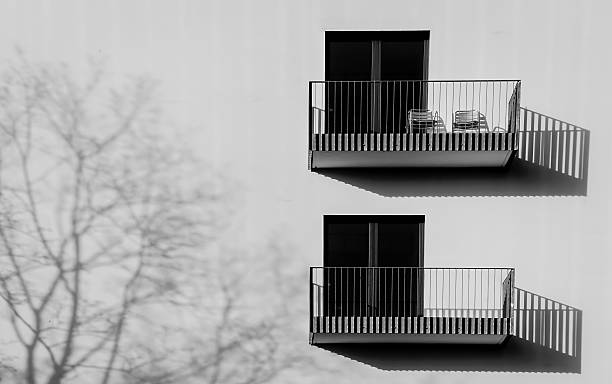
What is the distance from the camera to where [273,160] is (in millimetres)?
12414

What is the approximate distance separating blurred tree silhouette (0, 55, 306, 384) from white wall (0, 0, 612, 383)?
0.64 metres

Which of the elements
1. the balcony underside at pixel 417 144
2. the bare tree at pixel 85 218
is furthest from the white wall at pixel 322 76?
the balcony underside at pixel 417 144

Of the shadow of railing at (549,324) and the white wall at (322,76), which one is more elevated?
the white wall at (322,76)

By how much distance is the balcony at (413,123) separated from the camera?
1143 cm

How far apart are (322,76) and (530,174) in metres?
3.87

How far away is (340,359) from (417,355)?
4.24 feet

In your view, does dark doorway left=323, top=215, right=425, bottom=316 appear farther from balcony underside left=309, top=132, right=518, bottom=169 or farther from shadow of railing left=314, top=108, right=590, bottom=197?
balcony underside left=309, top=132, right=518, bottom=169

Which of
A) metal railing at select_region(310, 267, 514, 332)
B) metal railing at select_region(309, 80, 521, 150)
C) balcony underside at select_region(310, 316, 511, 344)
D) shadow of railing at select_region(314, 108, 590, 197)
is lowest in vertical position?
balcony underside at select_region(310, 316, 511, 344)

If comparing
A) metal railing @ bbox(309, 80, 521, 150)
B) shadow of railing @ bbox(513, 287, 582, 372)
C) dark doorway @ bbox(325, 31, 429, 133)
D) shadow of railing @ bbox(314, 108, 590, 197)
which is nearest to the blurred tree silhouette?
metal railing @ bbox(309, 80, 521, 150)

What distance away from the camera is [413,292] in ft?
40.5

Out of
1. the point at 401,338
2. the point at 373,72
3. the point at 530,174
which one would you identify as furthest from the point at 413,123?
the point at 401,338

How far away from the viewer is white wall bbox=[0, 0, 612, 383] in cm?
1212

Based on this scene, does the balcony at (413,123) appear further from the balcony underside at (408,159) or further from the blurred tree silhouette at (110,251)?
the blurred tree silhouette at (110,251)

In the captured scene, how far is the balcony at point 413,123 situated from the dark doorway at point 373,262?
1.05 m
